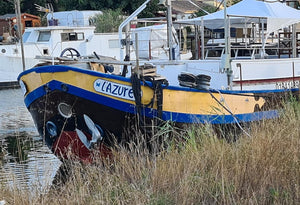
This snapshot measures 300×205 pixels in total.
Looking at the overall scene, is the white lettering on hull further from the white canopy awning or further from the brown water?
the white canopy awning

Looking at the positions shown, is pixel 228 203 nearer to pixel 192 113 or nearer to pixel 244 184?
pixel 244 184

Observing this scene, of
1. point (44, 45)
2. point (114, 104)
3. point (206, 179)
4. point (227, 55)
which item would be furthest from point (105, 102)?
point (44, 45)

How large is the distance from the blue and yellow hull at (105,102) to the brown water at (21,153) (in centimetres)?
75

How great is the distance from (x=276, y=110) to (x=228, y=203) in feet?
18.3

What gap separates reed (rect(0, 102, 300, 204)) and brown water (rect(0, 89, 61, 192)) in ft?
1.11

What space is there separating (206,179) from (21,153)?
19.0 feet

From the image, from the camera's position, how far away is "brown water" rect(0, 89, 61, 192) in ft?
23.0

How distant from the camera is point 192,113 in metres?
9.94

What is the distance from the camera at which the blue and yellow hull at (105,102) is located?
9.58 metres

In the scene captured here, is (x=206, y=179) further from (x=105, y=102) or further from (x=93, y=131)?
(x=93, y=131)

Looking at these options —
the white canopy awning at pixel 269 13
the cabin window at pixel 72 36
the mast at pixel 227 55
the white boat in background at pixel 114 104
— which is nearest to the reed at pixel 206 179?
the white boat in background at pixel 114 104

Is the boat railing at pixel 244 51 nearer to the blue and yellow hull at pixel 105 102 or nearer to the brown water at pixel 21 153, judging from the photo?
the blue and yellow hull at pixel 105 102

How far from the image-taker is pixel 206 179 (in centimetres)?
620

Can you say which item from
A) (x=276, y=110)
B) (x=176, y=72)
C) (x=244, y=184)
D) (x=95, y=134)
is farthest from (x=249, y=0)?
(x=244, y=184)
